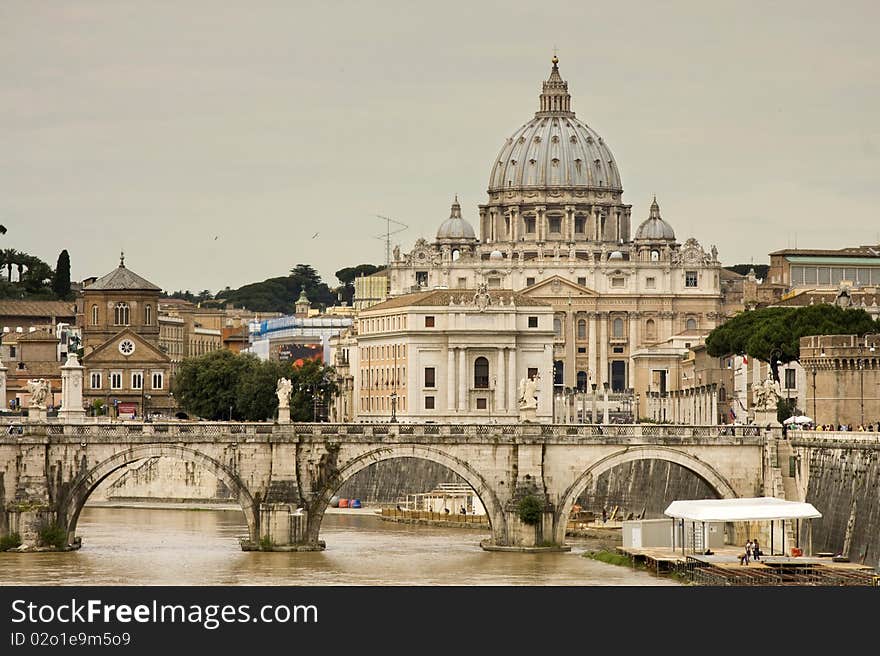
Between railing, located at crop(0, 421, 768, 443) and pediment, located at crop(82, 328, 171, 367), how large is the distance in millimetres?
69164

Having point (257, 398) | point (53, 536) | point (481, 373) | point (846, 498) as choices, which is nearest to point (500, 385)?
point (481, 373)

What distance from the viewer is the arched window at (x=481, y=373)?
175m

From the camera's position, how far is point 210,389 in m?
158

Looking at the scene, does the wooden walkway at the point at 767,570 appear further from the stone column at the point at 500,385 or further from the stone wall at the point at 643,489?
the stone column at the point at 500,385

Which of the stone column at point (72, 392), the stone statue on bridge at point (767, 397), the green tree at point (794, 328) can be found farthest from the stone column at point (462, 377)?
the stone statue on bridge at point (767, 397)

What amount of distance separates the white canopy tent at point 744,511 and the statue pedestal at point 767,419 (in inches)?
299

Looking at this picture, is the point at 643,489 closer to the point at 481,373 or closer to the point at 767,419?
the point at 767,419

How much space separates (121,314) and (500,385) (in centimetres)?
2369

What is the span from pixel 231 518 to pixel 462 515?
10426 millimetres

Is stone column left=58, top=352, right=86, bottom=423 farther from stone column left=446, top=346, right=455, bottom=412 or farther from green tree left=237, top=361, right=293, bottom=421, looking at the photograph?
stone column left=446, top=346, right=455, bottom=412

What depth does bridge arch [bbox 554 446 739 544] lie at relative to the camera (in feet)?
299
